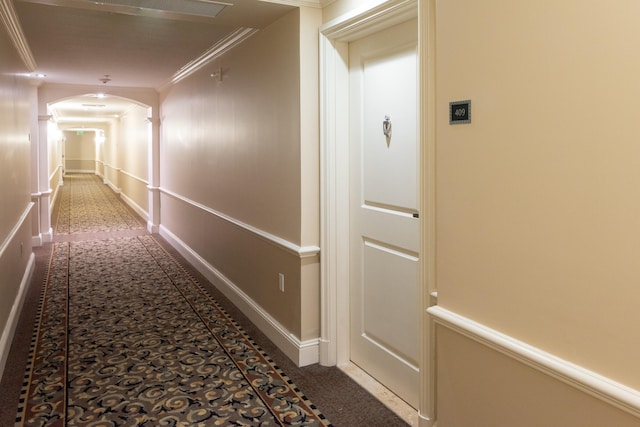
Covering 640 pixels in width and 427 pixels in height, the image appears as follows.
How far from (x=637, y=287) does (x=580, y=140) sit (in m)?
0.42

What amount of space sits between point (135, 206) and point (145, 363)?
9543 mm

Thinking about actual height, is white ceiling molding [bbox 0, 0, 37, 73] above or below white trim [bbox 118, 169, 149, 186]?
above

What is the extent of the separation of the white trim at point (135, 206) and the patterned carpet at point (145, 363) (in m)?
4.98

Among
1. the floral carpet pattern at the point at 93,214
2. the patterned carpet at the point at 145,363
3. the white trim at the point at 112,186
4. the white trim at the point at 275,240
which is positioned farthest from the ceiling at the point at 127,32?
the white trim at the point at 112,186

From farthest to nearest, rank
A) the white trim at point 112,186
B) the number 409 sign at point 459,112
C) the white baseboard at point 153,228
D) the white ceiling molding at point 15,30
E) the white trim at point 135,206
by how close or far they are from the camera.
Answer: the white trim at point 112,186 < the white trim at point 135,206 < the white baseboard at point 153,228 < the white ceiling molding at point 15,30 < the number 409 sign at point 459,112

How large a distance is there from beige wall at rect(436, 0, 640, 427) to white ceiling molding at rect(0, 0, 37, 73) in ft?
9.87

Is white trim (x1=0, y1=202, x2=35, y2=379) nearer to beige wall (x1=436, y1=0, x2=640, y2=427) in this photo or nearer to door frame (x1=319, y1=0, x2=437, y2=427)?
door frame (x1=319, y1=0, x2=437, y2=427)

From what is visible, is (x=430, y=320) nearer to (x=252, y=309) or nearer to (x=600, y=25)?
(x=600, y=25)

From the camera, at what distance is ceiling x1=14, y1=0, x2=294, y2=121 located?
10.3ft

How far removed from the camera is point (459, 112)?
6.15ft

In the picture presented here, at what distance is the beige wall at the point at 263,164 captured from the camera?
Answer: 10.8ft

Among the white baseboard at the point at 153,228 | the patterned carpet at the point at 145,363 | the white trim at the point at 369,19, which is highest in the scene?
the white trim at the point at 369,19

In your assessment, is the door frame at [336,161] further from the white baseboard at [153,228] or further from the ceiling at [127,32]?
the white baseboard at [153,228]

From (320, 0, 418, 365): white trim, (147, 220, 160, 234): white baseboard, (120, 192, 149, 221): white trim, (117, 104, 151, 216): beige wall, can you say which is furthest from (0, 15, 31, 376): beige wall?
(120, 192, 149, 221): white trim
